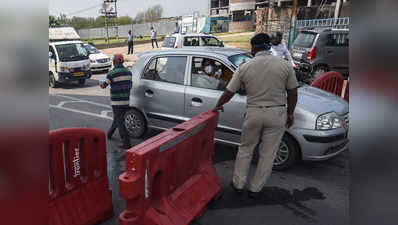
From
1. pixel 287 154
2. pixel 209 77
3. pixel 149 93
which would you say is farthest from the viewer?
pixel 149 93

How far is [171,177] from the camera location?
118 inches

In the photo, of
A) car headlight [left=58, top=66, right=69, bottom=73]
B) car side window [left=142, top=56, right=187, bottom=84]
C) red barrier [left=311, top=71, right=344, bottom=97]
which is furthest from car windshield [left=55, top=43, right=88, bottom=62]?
red barrier [left=311, top=71, right=344, bottom=97]

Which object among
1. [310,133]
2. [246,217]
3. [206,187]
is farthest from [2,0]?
[310,133]

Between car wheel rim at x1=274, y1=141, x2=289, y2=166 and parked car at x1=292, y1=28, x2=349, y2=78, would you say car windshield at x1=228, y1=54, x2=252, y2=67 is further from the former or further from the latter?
parked car at x1=292, y1=28, x2=349, y2=78

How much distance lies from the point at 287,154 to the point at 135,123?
9.52ft

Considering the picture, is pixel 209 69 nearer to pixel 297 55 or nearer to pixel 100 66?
pixel 297 55

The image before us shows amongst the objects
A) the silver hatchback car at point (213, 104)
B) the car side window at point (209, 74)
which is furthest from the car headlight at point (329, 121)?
the car side window at point (209, 74)

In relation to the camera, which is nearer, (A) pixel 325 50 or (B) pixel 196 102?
(B) pixel 196 102

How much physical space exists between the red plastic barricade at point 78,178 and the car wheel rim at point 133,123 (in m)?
2.48

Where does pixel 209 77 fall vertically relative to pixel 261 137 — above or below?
above

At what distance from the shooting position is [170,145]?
283cm

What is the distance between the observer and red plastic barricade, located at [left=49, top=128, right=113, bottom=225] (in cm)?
286

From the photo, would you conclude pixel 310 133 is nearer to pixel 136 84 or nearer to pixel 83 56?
pixel 136 84

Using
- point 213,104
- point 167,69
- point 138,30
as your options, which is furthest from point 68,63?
point 138,30
